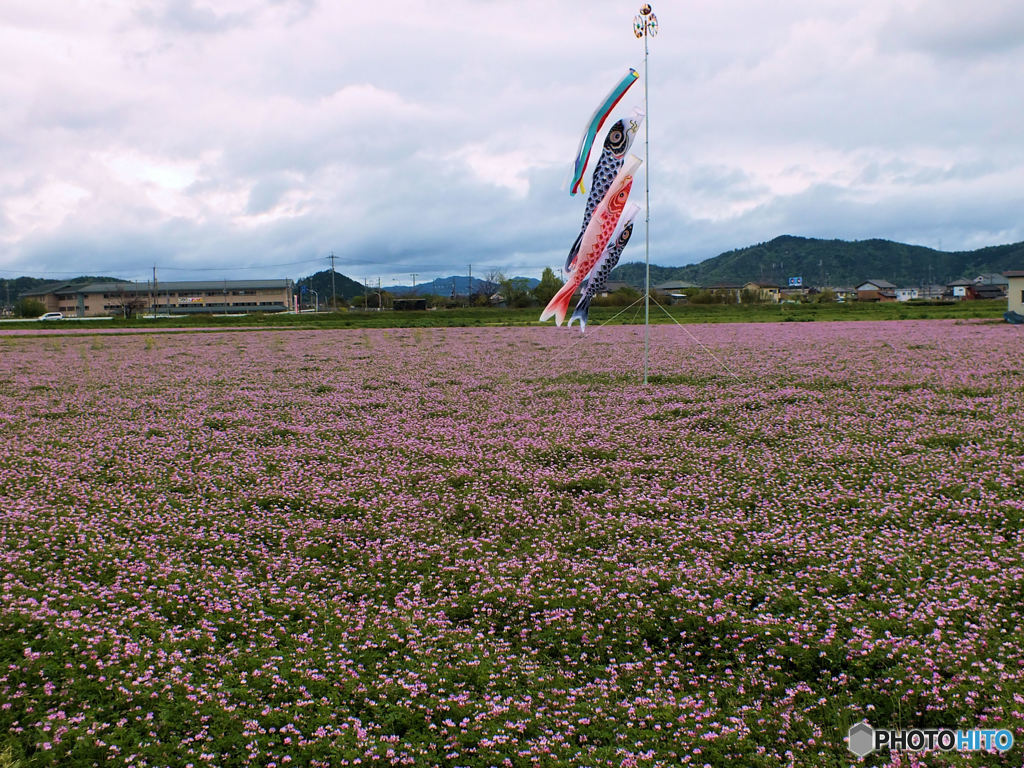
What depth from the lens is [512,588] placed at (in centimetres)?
642

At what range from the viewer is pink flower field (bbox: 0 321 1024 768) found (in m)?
4.40

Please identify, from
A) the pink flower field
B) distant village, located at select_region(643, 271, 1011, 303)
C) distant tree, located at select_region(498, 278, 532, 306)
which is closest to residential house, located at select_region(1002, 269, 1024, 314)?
the pink flower field

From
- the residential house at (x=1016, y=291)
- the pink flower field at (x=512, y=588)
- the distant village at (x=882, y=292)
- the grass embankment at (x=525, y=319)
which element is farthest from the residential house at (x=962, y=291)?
the pink flower field at (x=512, y=588)

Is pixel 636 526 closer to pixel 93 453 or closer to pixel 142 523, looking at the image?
pixel 142 523

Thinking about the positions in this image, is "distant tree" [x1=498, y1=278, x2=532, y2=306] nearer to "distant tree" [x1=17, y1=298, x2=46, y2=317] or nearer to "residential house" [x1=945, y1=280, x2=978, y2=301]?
"distant tree" [x1=17, y1=298, x2=46, y2=317]

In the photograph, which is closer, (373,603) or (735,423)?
(373,603)

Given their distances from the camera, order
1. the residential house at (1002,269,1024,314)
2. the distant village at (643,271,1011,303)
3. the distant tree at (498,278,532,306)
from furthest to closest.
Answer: the distant village at (643,271,1011,303) < the distant tree at (498,278,532,306) < the residential house at (1002,269,1024,314)

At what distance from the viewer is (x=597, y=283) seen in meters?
18.5

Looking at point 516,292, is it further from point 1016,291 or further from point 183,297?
point 183,297

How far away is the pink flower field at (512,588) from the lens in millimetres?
4402

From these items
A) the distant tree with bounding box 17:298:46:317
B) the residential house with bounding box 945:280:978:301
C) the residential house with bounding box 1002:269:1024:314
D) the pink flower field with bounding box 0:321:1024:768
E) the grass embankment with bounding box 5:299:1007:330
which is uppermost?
the residential house with bounding box 945:280:978:301

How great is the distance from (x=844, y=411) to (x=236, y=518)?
12324 mm

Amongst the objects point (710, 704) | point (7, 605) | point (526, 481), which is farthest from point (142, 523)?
point (710, 704)

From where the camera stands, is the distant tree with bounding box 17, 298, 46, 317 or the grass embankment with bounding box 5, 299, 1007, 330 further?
the distant tree with bounding box 17, 298, 46, 317
